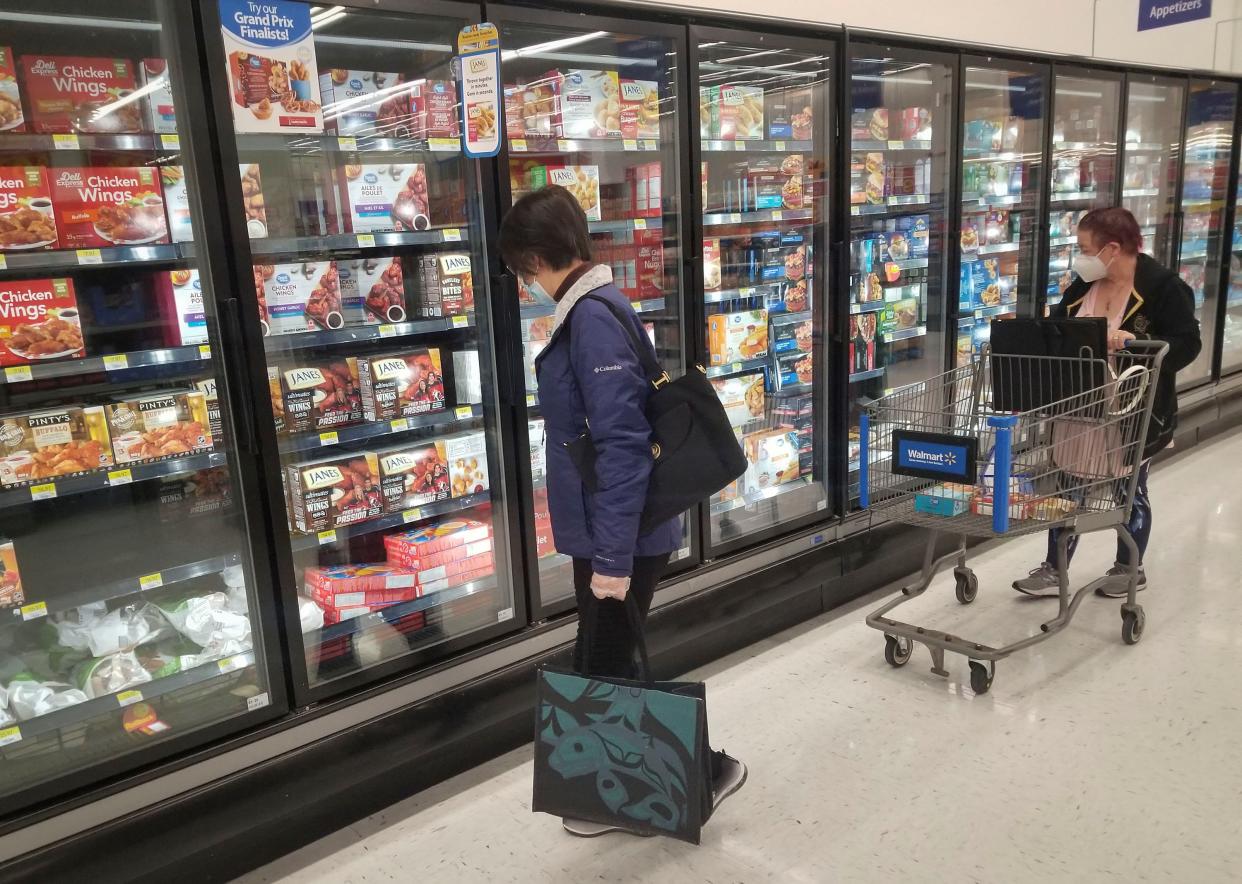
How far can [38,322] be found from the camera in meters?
2.26

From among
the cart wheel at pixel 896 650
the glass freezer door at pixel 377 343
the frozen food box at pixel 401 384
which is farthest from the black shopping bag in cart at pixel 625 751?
the cart wheel at pixel 896 650

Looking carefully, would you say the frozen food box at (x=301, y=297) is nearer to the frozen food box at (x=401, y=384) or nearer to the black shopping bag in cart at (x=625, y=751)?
the frozen food box at (x=401, y=384)

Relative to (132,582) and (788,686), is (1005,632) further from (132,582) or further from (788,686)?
(132,582)

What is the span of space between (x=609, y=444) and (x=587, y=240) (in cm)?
52

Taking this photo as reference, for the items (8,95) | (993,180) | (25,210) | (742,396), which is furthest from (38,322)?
(993,180)

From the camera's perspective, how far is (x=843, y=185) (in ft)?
12.5

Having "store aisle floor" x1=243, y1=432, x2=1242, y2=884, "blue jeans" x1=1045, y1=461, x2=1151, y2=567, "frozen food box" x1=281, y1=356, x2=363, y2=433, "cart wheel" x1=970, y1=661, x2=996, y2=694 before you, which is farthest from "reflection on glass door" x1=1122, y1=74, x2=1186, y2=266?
"frozen food box" x1=281, y1=356, x2=363, y2=433

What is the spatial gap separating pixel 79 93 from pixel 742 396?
2613 millimetres

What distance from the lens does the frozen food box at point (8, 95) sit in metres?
2.14

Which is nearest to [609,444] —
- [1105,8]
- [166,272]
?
[166,272]

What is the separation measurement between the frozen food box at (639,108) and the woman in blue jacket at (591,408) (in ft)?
3.89

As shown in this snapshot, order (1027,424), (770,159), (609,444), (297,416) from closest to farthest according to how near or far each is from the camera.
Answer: (609,444) → (297,416) → (1027,424) → (770,159)

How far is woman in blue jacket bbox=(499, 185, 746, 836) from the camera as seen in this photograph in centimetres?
215

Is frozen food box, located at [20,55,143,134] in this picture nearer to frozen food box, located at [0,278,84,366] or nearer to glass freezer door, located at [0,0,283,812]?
glass freezer door, located at [0,0,283,812]
